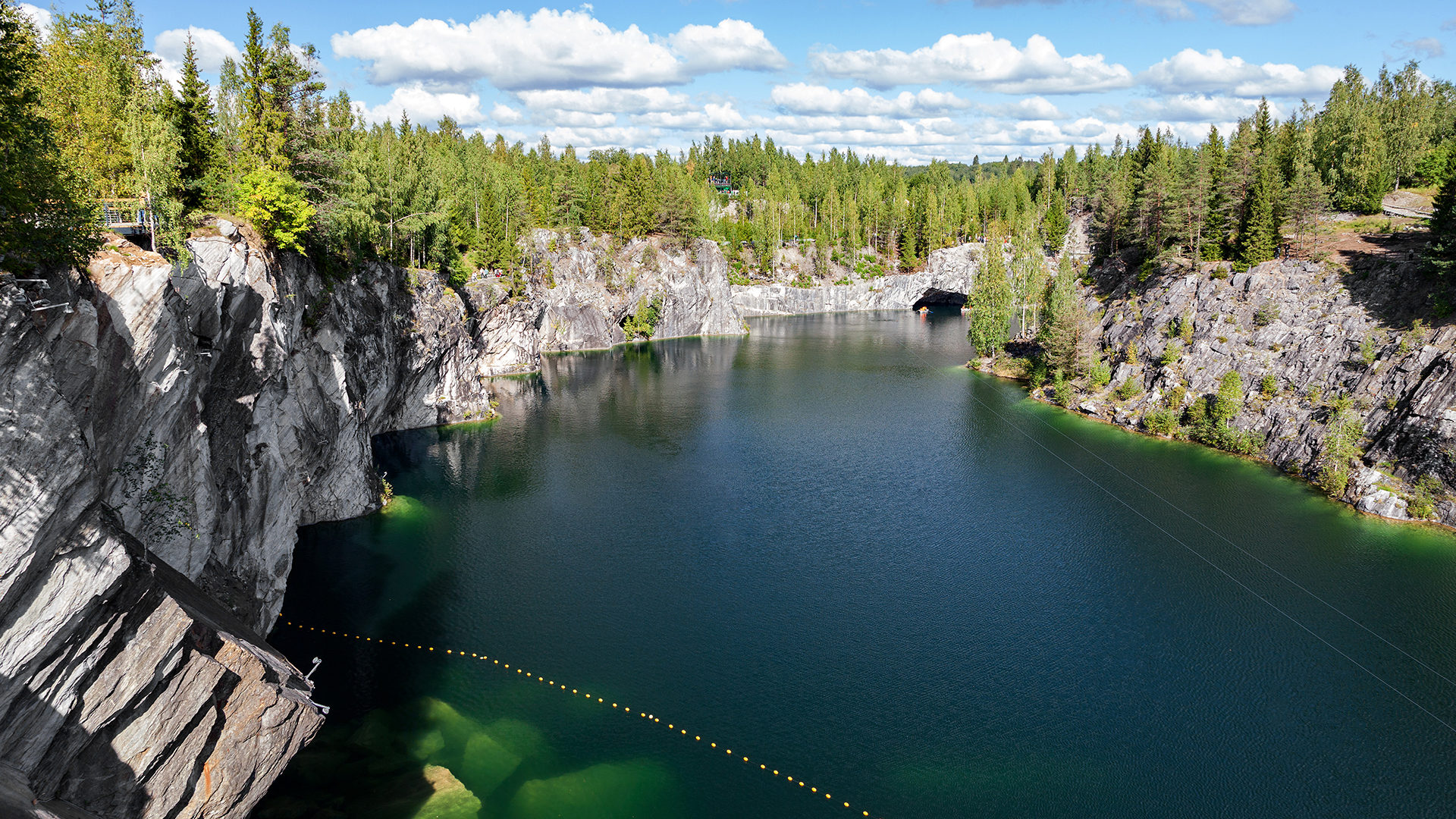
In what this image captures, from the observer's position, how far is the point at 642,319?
400ft

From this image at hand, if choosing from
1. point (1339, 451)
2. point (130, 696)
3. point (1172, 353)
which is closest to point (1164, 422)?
point (1172, 353)

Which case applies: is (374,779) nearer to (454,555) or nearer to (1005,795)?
(454,555)

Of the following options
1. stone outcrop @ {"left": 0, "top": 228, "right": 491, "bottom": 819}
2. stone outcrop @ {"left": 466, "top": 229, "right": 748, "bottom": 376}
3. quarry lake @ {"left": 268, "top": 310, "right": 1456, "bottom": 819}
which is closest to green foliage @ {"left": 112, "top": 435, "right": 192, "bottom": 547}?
stone outcrop @ {"left": 0, "top": 228, "right": 491, "bottom": 819}

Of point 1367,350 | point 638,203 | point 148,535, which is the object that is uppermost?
point 638,203

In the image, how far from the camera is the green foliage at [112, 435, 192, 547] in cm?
2361

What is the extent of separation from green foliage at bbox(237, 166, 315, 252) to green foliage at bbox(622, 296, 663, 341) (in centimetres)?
8336

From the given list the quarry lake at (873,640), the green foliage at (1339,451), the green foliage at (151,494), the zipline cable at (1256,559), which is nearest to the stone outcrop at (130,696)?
the green foliage at (151,494)

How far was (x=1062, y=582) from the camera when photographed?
41.3 m

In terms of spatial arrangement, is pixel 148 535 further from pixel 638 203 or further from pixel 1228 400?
pixel 638 203

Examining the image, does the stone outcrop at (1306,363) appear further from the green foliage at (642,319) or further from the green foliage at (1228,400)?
the green foliage at (642,319)

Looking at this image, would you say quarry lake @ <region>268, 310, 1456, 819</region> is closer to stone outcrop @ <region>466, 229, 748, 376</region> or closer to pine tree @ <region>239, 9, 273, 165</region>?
pine tree @ <region>239, 9, 273, 165</region>

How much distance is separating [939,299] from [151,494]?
164583mm

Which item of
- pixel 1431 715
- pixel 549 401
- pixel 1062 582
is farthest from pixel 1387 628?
pixel 549 401

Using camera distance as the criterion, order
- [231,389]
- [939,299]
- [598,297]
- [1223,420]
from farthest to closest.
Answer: [939,299]
[598,297]
[1223,420]
[231,389]
